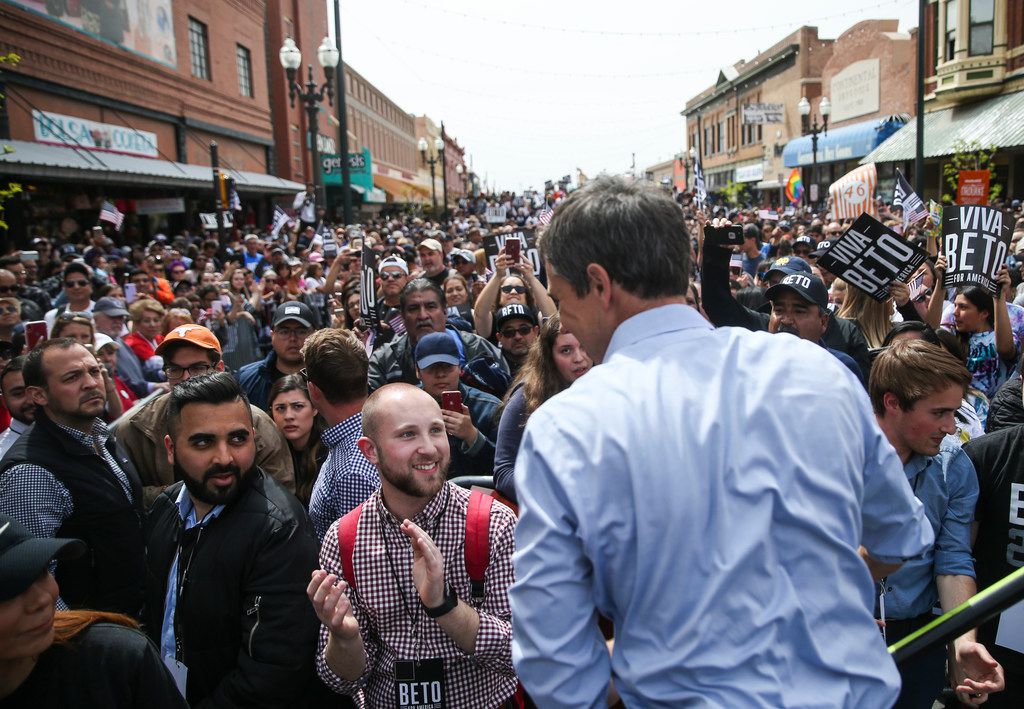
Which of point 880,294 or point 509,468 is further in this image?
point 880,294

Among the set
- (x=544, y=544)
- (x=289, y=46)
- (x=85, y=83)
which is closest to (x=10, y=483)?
(x=544, y=544)

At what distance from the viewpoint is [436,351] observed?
453cm

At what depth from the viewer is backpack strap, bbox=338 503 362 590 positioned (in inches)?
99.7

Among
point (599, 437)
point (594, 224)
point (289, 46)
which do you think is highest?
point (289, 46)

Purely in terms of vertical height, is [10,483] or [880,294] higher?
[880,294]

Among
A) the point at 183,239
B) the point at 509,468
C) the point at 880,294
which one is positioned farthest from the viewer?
the point at 183,239

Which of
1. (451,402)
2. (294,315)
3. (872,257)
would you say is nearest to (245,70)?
(294,315)

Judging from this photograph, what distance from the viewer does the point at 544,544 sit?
4.81 feet

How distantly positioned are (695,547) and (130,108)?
25798 mm

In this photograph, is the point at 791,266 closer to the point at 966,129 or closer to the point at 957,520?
the point at 957,520

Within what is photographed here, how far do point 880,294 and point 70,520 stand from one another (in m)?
5.21

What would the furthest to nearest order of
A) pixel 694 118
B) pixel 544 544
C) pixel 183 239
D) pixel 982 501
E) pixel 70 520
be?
pixel 694 118, pixel 183 239, pixel 70 520, pixel 982 501, pixel 544 544

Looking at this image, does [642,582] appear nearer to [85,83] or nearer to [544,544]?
[544,544]

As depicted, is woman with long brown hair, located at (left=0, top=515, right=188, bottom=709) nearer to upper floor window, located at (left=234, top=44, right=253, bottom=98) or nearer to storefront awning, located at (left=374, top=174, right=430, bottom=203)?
upper floor window, located at (left=234, top=44, right=253, bottom=98)
